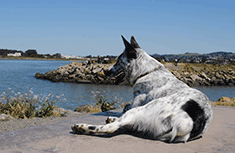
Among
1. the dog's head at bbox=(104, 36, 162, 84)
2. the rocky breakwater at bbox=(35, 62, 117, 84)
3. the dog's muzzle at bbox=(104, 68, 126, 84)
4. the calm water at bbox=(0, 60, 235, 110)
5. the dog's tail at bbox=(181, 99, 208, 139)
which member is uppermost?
the dog's head at bbox=(104, 36, 162, 84)

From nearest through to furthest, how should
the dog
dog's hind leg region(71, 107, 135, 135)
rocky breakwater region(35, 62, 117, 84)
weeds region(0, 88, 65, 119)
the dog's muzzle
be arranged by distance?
the dog
dog's hind leg region(71, 107, 135, 135)
the dog's muzzle
weeds region(0, 88, 65, 119)
rocky breakwater region(35, 62, 117, 84)

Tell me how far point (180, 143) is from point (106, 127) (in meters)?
1.26

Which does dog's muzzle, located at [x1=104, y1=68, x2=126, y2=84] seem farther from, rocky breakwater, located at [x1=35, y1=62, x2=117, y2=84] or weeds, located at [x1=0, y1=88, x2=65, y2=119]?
rocky breakwater, located at [x1=35, y1=62, x2=117, y2=84]

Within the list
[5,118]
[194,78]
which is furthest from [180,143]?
[194,78]

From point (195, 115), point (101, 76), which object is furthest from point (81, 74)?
point (195, 115)

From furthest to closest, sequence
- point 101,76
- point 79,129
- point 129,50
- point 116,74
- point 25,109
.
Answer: point 101,76
point 25,109
point 116,74
point 129,50
point 79,129

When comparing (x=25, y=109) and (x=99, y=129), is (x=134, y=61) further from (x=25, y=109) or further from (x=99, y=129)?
(x=25, y=109)

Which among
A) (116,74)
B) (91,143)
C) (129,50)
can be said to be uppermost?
(129,50)

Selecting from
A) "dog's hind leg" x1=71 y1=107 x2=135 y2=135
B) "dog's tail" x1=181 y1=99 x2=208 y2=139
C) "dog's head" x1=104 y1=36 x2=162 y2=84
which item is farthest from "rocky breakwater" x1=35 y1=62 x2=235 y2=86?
"dog's tail" x1=181 y1=99 x2=208 y2=139

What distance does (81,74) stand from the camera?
32.0 meters

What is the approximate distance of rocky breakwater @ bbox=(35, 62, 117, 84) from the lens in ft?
100

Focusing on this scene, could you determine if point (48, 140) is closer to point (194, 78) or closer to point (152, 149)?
point (152, 149)

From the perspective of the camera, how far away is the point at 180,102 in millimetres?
3975

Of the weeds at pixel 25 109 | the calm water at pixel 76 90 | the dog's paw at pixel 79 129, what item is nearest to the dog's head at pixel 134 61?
the dog's paw at pixel 79 129
